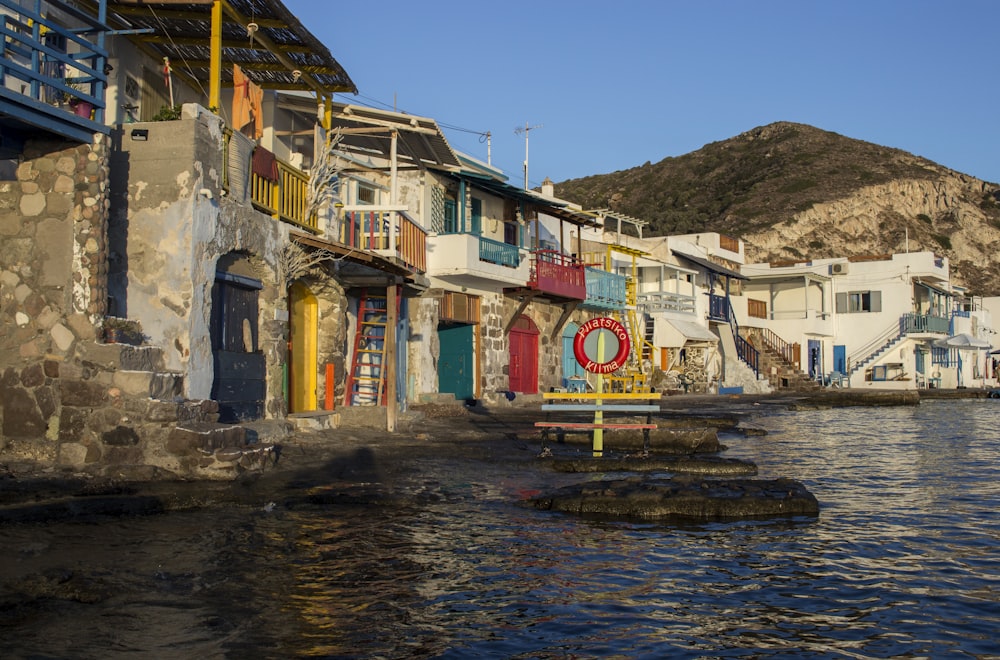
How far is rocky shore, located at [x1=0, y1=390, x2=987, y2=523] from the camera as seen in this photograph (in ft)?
31.1

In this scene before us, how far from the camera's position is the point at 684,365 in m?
43.3

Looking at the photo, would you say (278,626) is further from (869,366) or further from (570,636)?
(869,366)

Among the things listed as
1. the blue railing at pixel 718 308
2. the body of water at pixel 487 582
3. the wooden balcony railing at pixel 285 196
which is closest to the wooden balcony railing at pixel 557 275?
the wooden balcony railing at pixel 285 196

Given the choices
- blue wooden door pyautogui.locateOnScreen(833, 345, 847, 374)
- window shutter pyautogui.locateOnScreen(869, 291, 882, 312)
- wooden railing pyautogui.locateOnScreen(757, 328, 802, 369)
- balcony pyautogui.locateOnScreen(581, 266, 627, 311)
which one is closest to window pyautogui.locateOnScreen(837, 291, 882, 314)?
window shutter pyautogui.locateOnScreen(869, 291, 882, 312)

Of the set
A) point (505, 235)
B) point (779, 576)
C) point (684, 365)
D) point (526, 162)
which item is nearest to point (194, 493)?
point (779, 576)

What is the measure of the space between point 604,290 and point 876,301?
2661 centimetres

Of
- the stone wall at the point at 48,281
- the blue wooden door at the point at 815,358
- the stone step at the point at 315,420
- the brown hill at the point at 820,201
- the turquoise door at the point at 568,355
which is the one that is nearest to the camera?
the stone wall at the point at 48,281

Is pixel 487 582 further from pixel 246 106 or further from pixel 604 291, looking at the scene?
→ pixel 604 291

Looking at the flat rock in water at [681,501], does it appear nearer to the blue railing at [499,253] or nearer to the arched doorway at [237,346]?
the arched doorway at [237,346]

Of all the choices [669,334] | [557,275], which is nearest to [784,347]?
[669,334]

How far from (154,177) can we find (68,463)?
386 centimetres

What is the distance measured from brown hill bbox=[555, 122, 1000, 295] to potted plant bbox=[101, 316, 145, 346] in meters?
76.9

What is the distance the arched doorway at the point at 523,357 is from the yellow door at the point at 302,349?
12.3 m

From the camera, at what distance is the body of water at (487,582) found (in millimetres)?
5738
